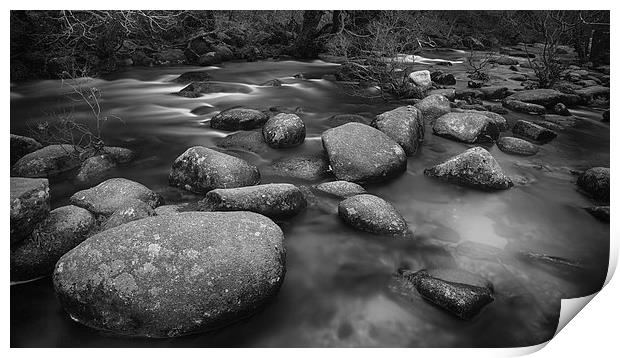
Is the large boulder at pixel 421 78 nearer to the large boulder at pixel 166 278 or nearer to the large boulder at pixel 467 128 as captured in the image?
the large boulder at pixel 467 128

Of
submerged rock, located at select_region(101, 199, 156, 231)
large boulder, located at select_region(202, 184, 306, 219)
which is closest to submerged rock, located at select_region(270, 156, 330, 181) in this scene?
large boulder, located at select_region(202, 184, 306, 219)

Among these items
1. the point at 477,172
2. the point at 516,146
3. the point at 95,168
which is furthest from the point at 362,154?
the point at 95,168

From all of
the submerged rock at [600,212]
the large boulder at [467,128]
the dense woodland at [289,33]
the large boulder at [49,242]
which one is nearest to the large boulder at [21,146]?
the dense woodland at [289,33]

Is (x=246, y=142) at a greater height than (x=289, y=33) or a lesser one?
lesser

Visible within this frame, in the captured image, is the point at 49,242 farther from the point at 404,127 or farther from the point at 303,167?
the point at 404,127

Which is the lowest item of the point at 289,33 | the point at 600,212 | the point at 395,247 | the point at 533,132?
the point at 395,247

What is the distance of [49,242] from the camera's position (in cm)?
220

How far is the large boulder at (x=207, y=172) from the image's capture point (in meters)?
3.04

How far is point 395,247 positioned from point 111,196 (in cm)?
197

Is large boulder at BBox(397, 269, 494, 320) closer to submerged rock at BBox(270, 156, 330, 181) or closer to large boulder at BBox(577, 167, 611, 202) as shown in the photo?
large boulder at BBox(577, 167, 611, 202)

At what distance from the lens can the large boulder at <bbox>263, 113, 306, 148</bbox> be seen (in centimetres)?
378

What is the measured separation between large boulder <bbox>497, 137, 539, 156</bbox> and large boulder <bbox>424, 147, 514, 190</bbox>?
0.67m
